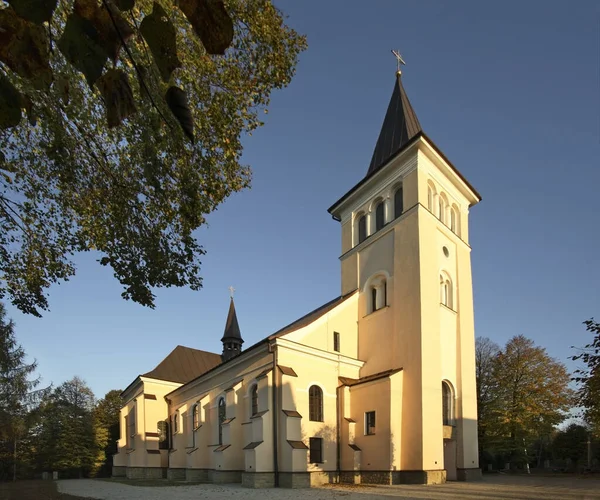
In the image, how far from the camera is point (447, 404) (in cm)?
1981

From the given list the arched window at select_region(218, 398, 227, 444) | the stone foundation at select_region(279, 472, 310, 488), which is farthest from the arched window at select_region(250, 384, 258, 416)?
the arched window at select_region(218, 398, 227, 444)

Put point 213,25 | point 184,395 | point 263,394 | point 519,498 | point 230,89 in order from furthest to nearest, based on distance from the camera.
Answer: point 184,395
point 263,394
point 519,498
point 230,89
point 213,25

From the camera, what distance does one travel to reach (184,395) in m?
30.4

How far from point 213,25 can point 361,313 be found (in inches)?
835

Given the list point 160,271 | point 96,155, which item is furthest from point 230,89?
point 160,271

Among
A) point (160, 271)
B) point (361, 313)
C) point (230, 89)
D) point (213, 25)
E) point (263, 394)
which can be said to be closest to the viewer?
point (213, 25)

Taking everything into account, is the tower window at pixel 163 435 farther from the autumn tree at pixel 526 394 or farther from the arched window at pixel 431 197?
the arched window at pixel 431 197

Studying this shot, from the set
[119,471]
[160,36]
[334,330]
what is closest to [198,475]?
[334,330]

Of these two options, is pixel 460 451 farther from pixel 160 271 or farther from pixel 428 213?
pixel 160 271

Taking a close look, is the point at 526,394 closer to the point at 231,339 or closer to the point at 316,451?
the point at 316,451

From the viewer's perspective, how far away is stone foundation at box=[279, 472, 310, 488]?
17141 mm

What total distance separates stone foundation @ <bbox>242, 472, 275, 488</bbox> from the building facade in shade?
4 cm

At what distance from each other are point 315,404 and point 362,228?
953 cm

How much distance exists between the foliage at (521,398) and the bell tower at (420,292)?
10.4 meters
